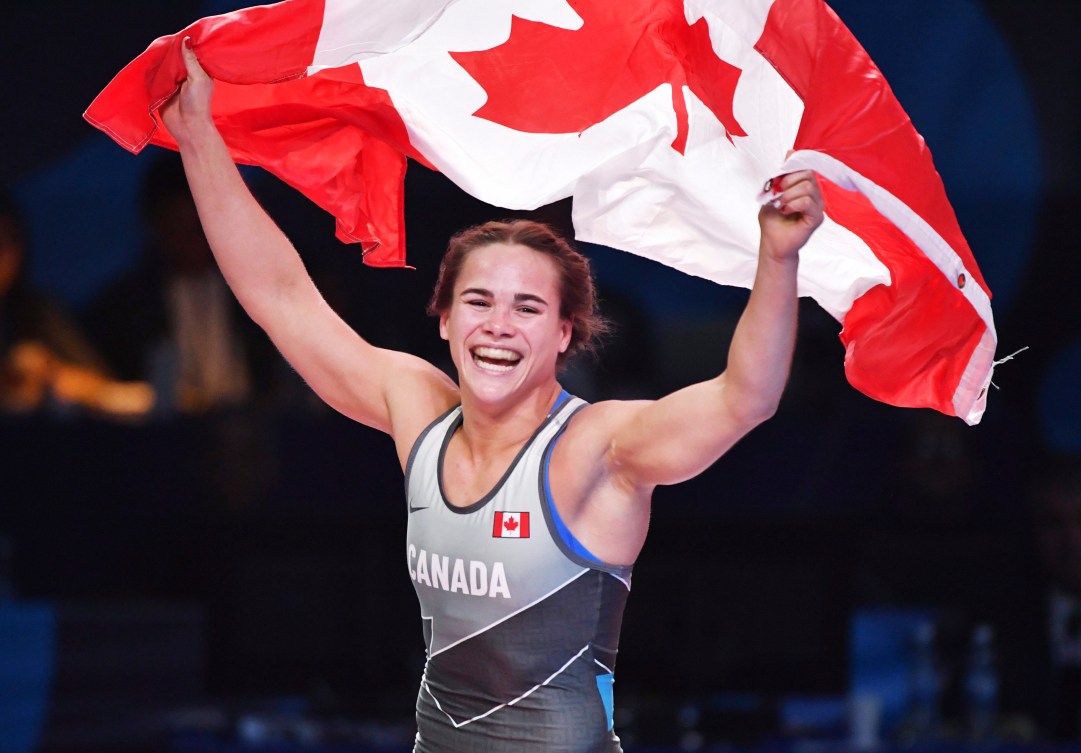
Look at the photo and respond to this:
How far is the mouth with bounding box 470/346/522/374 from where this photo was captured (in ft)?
8.81

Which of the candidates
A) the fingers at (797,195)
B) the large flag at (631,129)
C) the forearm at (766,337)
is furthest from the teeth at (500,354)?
the fingers at (797,195)

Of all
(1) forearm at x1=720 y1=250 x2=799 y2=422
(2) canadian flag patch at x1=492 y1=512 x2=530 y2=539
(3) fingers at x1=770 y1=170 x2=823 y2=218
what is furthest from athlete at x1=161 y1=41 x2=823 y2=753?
(3) fingers at x1=770 y1=170 x2=823 y2=218

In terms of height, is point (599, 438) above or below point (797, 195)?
below

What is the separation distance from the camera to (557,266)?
2.77 meters

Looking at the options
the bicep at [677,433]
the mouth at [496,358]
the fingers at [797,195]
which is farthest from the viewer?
the mouth at [496,358]

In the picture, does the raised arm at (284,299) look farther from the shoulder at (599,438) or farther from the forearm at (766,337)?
the forearm at (766,337)

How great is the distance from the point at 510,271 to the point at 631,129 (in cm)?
49

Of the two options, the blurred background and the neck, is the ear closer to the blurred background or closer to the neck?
the neck

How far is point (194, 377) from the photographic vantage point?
5609mm

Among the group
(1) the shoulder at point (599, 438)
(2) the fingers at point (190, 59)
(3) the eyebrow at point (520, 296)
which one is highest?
(2) the fingers at point (190, 59)

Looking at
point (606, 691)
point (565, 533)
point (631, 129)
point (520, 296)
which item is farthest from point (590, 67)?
point (606, 691)

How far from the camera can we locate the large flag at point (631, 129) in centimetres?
261

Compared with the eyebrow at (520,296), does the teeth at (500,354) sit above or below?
below

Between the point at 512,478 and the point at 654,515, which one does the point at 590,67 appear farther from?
the point at 654,515
